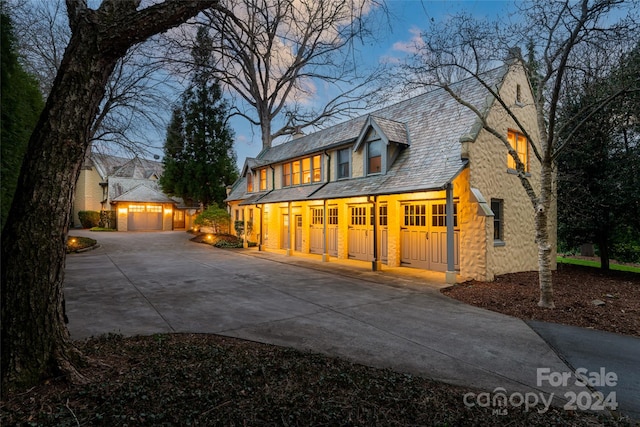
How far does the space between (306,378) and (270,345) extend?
1.40m

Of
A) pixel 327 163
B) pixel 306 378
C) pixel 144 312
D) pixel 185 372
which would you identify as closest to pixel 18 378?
pixel 185 372

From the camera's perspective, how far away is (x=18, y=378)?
9.53 feet

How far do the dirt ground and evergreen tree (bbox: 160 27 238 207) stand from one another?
2430cm

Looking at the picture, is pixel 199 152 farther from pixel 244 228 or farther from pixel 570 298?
pixel 570 298

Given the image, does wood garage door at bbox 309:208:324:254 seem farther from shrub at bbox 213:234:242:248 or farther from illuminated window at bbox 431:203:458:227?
illuminated window at bbox 431:203:458:227

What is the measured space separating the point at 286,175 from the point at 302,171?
1832 mm

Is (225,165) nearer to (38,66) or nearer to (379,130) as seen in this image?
(38,66)

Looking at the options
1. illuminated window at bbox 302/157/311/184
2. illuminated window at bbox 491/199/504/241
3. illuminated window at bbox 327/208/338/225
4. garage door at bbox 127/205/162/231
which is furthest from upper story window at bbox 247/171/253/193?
garage door at bbox 127/205/162/231

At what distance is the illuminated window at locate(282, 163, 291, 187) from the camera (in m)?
18.8

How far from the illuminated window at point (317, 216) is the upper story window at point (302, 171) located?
1538mm

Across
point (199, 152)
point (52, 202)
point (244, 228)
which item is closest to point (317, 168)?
point (244, 228)

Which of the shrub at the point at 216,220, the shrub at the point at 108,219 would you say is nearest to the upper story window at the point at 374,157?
the shrub at the point at 216,220

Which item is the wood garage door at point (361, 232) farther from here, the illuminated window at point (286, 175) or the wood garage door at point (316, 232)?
the illuminated window at point (286, 175)

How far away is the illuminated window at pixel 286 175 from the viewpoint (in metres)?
18.8
